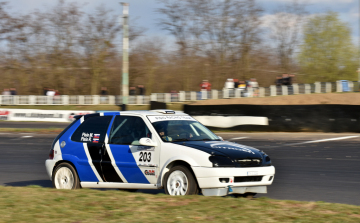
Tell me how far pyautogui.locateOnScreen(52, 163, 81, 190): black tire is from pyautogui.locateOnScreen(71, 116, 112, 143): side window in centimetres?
52

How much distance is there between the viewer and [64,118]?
35781 mm

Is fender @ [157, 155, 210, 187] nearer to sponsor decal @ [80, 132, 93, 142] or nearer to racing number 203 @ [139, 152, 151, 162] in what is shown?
racing number 203 @ [139, 152, 151, 162]

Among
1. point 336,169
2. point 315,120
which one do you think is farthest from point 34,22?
point 336,169

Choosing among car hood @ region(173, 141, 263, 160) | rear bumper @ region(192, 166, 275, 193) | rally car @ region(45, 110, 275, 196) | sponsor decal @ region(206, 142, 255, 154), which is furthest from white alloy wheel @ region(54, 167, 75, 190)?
sponsor decal @ region(206, 142, 255, 154)

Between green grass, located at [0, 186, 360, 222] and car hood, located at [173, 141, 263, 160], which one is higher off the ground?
car hood, located at [173, 141, 263, 160]

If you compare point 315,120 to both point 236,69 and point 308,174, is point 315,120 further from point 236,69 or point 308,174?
point 236,69

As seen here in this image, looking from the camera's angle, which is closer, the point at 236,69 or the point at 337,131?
the point at 337,131

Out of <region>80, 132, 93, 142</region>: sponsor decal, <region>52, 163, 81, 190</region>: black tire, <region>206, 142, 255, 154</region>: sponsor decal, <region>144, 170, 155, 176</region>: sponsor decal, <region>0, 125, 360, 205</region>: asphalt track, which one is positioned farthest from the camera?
<region>0, 125, 360, 205</region>: asphalt track

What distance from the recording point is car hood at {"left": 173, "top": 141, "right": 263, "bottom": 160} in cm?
702

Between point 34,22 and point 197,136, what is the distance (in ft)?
167

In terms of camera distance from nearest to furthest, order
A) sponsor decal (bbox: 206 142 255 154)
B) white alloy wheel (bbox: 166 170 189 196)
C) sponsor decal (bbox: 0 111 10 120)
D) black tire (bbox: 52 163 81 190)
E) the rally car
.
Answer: the rally car, white alloy wheel (bbox: 166 170 189 196), sponsor decal (bbox: 206 142 255 154), black tire (bbox: 52 163 81 190), sponsor decal (bbox: 0 111 10 120)

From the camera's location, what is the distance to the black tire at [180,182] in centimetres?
695

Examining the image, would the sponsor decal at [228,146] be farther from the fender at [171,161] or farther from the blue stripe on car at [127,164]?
the blue stripe on car at [127,164]

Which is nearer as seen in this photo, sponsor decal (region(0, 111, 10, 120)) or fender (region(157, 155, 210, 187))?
fender (region(157, 155, 210, 187))
